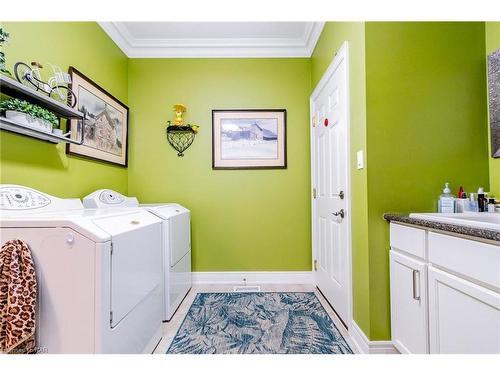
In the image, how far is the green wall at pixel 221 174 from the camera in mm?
2775

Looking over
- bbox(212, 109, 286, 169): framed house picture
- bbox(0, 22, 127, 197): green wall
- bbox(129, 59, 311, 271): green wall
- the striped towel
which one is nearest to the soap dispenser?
bbox(129, 59, 311, 271): green wall

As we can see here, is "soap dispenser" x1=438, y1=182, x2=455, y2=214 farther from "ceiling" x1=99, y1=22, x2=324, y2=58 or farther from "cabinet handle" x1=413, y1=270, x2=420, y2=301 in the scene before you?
"ceiling" x1=99, y1=22, x2=324, y2=58

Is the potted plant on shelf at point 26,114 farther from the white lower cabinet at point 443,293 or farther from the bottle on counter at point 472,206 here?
the bottle on counter at point 472,206

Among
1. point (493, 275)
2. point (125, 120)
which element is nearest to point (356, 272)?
point (493, 275)

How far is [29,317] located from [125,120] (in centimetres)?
218

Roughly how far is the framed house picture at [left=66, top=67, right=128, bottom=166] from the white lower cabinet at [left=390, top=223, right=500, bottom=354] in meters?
2.27

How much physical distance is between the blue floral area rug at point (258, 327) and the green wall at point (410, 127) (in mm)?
438

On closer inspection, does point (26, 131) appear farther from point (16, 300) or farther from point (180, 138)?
point (180, 138)

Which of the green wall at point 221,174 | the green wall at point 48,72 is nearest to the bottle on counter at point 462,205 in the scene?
the green wall at point 221,174

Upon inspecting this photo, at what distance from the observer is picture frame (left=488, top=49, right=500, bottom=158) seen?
1.46 meters

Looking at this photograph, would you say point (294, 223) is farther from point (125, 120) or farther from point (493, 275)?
point (125, 120)

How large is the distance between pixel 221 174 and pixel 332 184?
1237 mm
